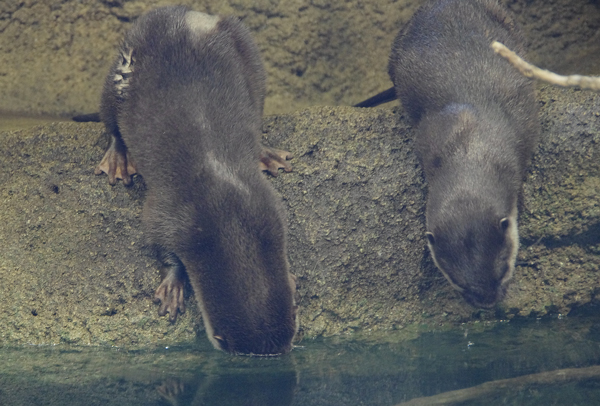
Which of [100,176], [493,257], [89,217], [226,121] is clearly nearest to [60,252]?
[89,217]

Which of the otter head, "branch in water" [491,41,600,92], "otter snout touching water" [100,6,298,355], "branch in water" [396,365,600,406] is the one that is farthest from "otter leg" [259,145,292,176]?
"branch in water" [491,41,600,92]

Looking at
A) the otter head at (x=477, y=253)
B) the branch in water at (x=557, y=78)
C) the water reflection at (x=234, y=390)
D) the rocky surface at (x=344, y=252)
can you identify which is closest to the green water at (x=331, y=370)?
the water reflection at (x=234, y=390)

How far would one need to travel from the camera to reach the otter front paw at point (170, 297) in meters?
3.36

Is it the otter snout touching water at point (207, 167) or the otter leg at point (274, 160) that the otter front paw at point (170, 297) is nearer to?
the otter snout touching water at point (207, 167)

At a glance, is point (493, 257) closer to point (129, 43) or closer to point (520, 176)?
point (520, 176)

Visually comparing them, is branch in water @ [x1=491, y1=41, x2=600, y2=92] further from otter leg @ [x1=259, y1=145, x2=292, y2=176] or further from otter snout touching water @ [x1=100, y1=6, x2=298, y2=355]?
otter leg @ [x1=259, y1=145, x2=292, y2=176]

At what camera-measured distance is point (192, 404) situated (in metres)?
2.92

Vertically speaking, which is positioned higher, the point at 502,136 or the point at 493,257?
the point at 502,136

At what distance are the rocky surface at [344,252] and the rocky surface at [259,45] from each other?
160cm

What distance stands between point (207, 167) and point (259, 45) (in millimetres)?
2089

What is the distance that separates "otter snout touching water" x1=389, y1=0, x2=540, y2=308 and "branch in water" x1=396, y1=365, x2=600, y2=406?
379 mm

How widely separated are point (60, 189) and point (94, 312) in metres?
0.72

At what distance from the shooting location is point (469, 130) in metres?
3.44

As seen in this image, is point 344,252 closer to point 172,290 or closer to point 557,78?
point 172,290
